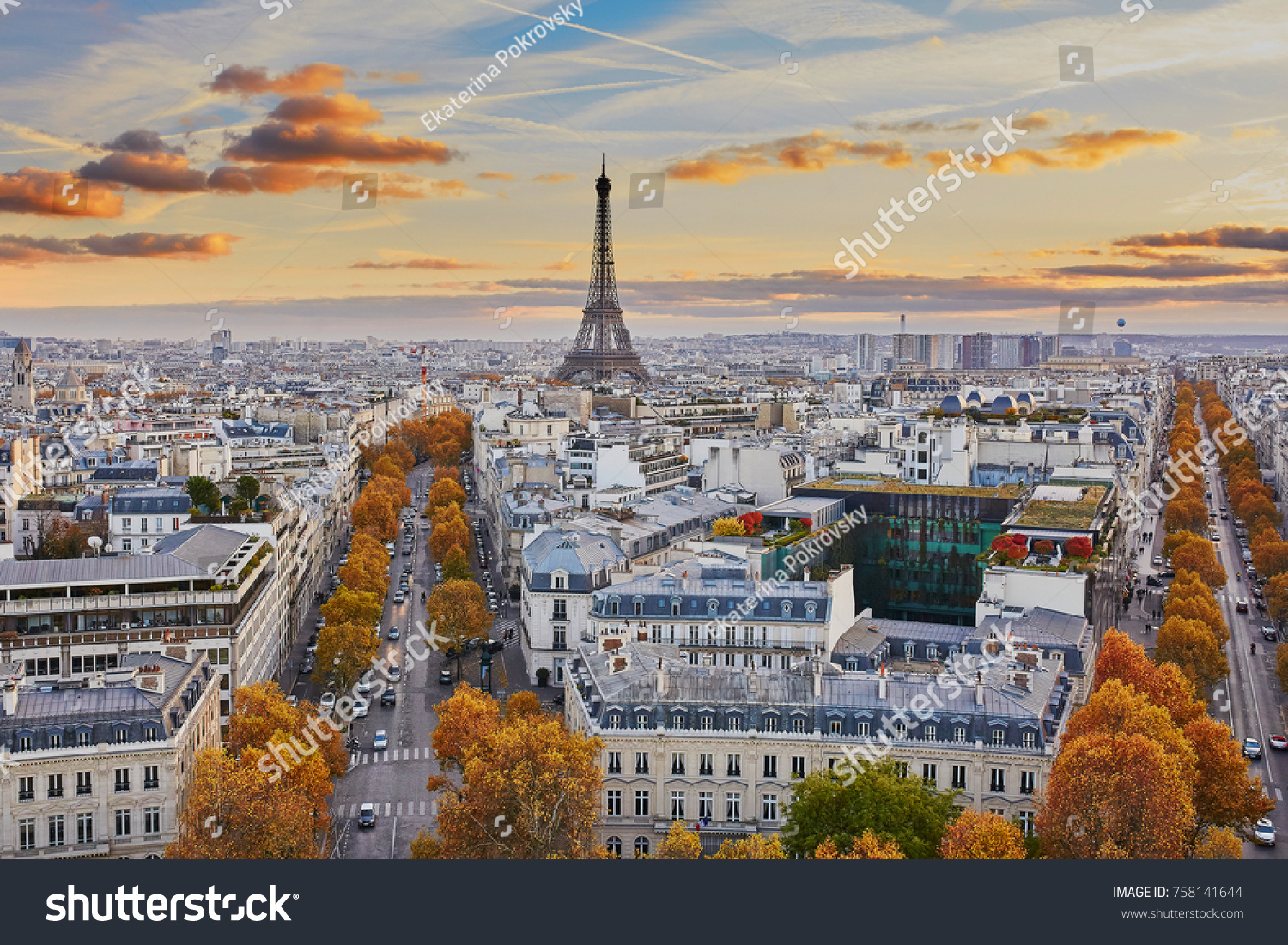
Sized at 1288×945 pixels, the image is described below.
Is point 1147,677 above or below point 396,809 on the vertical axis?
above

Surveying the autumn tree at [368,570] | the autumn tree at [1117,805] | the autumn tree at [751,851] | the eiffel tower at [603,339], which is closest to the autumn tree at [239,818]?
the autumn tree at [751,851]

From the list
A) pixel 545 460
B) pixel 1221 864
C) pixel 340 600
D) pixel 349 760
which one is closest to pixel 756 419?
pixel 545 460

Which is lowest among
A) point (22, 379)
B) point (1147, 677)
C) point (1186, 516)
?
point (1147, 677)

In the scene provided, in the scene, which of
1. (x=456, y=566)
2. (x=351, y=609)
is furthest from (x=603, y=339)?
(x=351, y=609)

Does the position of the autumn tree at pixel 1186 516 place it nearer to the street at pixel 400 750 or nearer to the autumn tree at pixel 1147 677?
the autumn tree at pixel 1147 677

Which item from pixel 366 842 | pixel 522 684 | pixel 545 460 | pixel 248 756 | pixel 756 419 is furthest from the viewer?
pixel 756 419

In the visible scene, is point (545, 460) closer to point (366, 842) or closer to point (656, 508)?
point (656, 508)

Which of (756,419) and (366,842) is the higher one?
(756,419)

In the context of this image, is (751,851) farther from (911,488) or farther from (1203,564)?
(1203,564)
